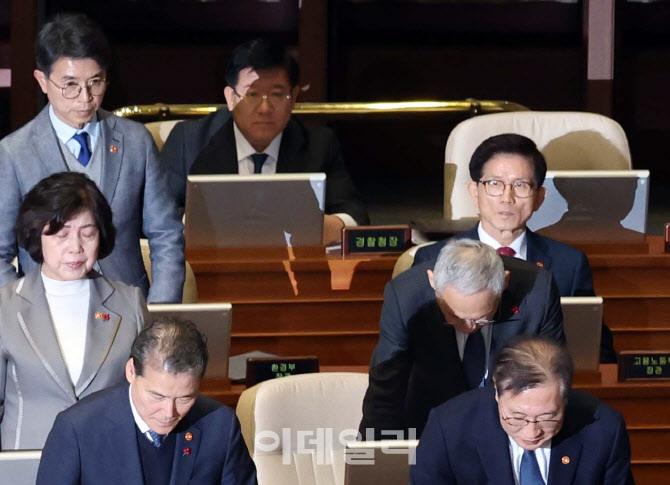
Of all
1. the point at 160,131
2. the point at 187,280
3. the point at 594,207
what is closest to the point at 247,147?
the point at 160,131

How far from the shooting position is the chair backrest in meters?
4.05

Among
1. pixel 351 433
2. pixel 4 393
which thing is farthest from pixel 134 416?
pixel 351 433

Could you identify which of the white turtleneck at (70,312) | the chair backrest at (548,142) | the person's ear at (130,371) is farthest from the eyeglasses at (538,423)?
the chair backrest at (548,142)

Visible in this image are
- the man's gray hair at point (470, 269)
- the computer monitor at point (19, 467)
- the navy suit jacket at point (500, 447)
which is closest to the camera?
the computer monitor at point (19, 467)

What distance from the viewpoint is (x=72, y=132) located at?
309 cm

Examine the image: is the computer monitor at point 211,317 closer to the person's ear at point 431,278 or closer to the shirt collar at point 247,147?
the person's ear at point 431,278

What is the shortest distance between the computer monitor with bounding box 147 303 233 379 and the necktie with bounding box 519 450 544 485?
2.43ft

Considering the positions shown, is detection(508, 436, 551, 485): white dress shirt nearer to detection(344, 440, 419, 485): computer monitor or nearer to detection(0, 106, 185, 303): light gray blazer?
detection(344, 440, 419, 485): computer monitor

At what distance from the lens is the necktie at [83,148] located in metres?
3.10

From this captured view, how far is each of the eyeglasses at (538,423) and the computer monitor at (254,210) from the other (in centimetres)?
107

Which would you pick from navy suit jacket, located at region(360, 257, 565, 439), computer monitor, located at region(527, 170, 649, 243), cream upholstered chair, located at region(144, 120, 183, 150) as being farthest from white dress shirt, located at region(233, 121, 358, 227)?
navy suit jacket, located at region(360, 257, 565, 439)

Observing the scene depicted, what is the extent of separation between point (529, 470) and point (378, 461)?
300 millimetres

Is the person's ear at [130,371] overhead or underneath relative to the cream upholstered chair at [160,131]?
underneath

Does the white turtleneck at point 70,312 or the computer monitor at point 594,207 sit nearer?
the white turtleneck at point 70,312
